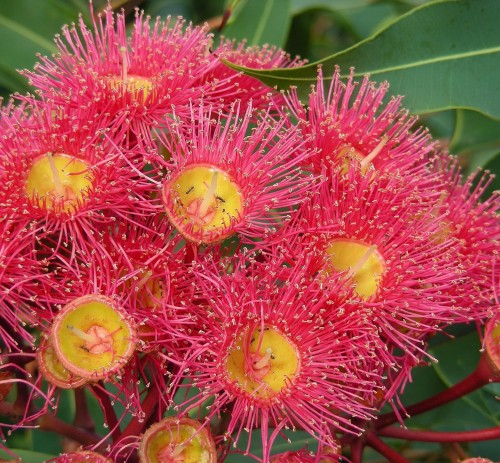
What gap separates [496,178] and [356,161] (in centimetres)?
67

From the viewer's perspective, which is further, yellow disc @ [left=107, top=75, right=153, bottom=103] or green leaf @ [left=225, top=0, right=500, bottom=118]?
green leaf @ [left=225, top=0, right=500, bottom=118]

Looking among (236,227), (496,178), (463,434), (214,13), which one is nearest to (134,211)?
(236,227)

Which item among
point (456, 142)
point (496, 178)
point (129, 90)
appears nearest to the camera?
point (129, 90)

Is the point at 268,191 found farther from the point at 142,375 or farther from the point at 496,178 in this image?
the point at 496,178

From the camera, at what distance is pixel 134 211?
1420mm

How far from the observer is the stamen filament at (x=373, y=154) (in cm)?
156

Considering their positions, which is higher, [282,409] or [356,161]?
[356,161]

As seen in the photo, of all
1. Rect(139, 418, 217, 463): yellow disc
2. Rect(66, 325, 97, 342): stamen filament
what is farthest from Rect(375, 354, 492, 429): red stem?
Rect(66, 325, 97, 342): stamen filament

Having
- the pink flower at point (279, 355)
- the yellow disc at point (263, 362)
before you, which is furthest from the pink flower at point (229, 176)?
the yellow disc at point (263, 362)

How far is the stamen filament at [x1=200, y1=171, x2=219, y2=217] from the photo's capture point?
4.58 feet

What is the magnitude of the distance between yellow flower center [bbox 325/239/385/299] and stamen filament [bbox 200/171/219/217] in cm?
27

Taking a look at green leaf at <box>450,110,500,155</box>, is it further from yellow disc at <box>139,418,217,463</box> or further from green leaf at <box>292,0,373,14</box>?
yellow disc at <box>139,418,217,463</box>

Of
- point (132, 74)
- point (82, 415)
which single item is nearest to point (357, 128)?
point (132, 74)

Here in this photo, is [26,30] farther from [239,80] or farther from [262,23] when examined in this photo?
[239,80]
